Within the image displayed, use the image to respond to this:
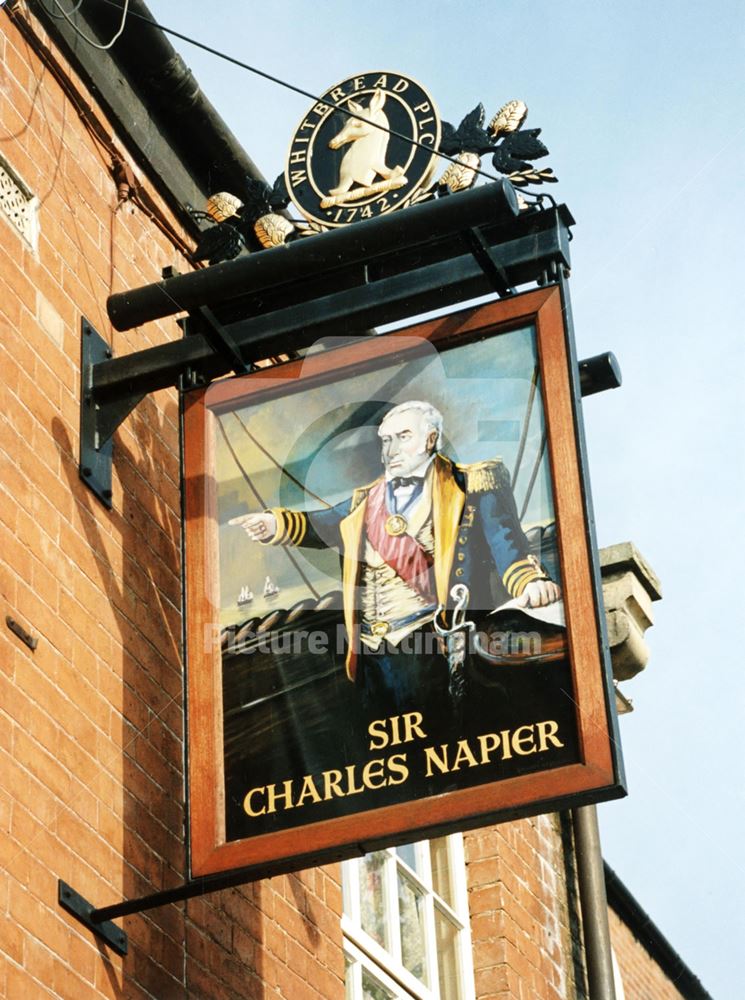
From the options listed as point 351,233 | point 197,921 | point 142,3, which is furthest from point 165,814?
point 142,3

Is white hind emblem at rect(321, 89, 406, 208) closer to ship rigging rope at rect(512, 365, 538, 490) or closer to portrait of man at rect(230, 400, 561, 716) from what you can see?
portrait of man at rect(230, 400, 561, 716)

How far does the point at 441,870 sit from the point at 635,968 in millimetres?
3226

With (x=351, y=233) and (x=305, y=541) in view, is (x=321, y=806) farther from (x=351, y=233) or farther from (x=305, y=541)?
(x=351, y=233)

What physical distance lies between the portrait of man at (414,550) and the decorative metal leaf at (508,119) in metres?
1.40

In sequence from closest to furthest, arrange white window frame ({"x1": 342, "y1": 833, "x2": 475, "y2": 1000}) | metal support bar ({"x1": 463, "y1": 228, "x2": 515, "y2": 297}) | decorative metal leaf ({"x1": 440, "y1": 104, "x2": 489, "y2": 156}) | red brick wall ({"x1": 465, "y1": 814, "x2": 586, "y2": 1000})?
1. metal support bar ({"x1": 463, "y1": 228, "x2": 515, "y2": 297})
2. decorative metal leaf ({"x1": 440, "y1": 104, "x2": 489, "y2": 156})
3. white window frame ({"x1": 342, "y1": 833, "x2": 475, "y2": 1000})
4. red brick wall ({"x1": 465, "y1": 814, "x2": 586, "y2": 1000})

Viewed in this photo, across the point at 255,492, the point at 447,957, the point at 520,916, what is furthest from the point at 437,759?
the point at 520,916

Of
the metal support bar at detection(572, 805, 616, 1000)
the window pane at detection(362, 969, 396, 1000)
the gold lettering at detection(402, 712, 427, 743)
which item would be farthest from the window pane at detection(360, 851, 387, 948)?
the gold lettering at detection(402, 712, 427, 743)

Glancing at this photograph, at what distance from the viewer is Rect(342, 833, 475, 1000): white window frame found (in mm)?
9844

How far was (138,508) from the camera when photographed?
8.27 metres

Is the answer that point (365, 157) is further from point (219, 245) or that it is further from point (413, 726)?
point (413, 726)

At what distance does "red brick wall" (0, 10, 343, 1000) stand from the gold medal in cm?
119

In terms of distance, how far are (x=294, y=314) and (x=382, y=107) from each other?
1110 mm

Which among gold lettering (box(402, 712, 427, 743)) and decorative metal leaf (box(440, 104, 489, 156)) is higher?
decorative metal leaf (box(440, 104, 489, 156))

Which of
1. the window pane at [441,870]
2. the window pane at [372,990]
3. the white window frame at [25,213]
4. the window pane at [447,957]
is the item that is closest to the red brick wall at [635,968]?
the window pane at [441,870]
